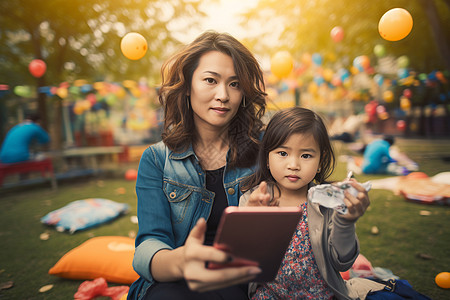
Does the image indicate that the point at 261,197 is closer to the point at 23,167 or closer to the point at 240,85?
the point at 240,85

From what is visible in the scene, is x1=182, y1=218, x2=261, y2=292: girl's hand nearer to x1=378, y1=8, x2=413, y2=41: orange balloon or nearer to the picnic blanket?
x1=378, y1=8, x2=413, y2=41: orange balloon

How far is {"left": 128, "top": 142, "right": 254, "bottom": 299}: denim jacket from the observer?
5.33 feet

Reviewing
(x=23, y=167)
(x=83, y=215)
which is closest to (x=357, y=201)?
(x=83, y=215)

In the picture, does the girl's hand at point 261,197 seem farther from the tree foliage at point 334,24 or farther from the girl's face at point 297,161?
the tree foliage at point 334,24

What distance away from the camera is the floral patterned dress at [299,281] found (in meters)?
1.59

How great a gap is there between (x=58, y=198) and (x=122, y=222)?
109 inches

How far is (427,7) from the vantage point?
6480 mm

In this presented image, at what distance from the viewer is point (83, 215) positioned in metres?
4.54

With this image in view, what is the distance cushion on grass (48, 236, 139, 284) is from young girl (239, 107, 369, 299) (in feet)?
5.47

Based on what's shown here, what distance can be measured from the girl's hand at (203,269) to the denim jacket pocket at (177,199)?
27.9 inches

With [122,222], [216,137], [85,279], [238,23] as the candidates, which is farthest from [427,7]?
[85,279]

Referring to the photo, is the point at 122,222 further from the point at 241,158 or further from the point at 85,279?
the point at 241,158

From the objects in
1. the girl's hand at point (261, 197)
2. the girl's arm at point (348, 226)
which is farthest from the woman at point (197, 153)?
the girl's arm at point (348, 226)

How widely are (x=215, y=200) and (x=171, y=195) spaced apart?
0.28 metres
